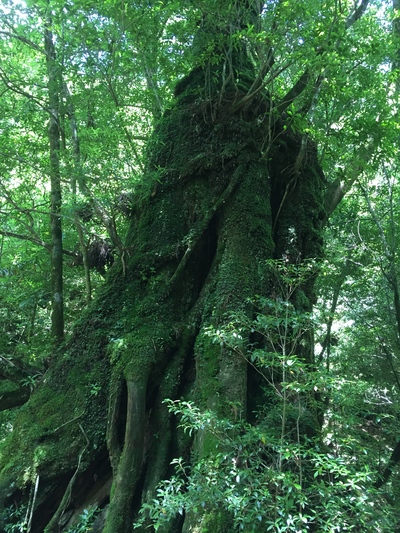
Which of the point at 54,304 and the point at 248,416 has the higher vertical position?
the point at 54,304

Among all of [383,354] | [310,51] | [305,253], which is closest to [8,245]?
[305,253]

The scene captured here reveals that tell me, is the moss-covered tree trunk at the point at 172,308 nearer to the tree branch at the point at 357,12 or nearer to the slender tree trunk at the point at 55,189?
the slender tree trunk at the point at 55,189

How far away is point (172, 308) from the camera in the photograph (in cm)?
440

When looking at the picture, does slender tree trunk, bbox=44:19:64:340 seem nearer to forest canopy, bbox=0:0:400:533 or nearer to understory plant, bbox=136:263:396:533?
forest canopy, bbox=0:0:400:533

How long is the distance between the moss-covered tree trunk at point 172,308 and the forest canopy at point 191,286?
20mm

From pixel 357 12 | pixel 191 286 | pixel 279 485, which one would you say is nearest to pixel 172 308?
pixel 191 286

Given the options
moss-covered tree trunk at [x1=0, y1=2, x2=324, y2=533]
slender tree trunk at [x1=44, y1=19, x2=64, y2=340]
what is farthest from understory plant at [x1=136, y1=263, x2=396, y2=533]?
slender tree trunk at [x1=44, y1=19, x2=64, y2=340]

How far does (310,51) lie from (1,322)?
19.6 feet

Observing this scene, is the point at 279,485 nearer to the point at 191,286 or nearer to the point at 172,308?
the point at 172,308

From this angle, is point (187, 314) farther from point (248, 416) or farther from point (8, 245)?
point (8, 245)

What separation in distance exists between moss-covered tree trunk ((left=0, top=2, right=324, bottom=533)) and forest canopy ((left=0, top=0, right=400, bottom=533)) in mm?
20

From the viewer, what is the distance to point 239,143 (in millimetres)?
4949

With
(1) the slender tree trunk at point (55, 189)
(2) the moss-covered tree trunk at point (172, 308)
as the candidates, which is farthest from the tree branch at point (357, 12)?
(1) the slender tree trunk at point (55, 189)

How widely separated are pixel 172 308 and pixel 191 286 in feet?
1.31
